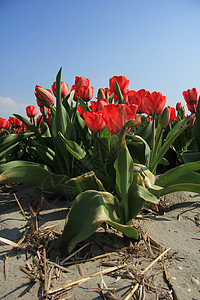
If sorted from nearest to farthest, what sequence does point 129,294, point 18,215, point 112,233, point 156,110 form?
point 129,294 → point 112,233 → point 18,215 → point 156,110

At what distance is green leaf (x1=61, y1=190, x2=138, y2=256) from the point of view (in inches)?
41.4

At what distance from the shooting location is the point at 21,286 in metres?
0.99

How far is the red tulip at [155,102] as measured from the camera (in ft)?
5.69

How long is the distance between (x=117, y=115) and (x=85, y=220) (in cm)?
55

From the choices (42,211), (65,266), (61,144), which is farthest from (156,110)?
(65,266)

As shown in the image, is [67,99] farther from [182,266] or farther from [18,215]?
[182,266]

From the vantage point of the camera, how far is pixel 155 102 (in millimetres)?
1739

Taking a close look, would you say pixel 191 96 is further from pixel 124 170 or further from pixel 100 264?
pixel 100 264

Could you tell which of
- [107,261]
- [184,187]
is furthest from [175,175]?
[107,261]

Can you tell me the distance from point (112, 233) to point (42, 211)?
1.77 feet

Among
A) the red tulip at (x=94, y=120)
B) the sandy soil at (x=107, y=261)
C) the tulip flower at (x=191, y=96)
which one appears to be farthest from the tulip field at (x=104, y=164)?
the tulip flower at (x=191, y=96)

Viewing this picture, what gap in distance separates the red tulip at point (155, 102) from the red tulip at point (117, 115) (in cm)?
48

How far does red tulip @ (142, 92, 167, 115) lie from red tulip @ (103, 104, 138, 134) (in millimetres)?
484

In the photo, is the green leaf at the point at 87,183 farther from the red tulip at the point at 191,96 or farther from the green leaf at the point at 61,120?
the red tulip at the point at 191,96
